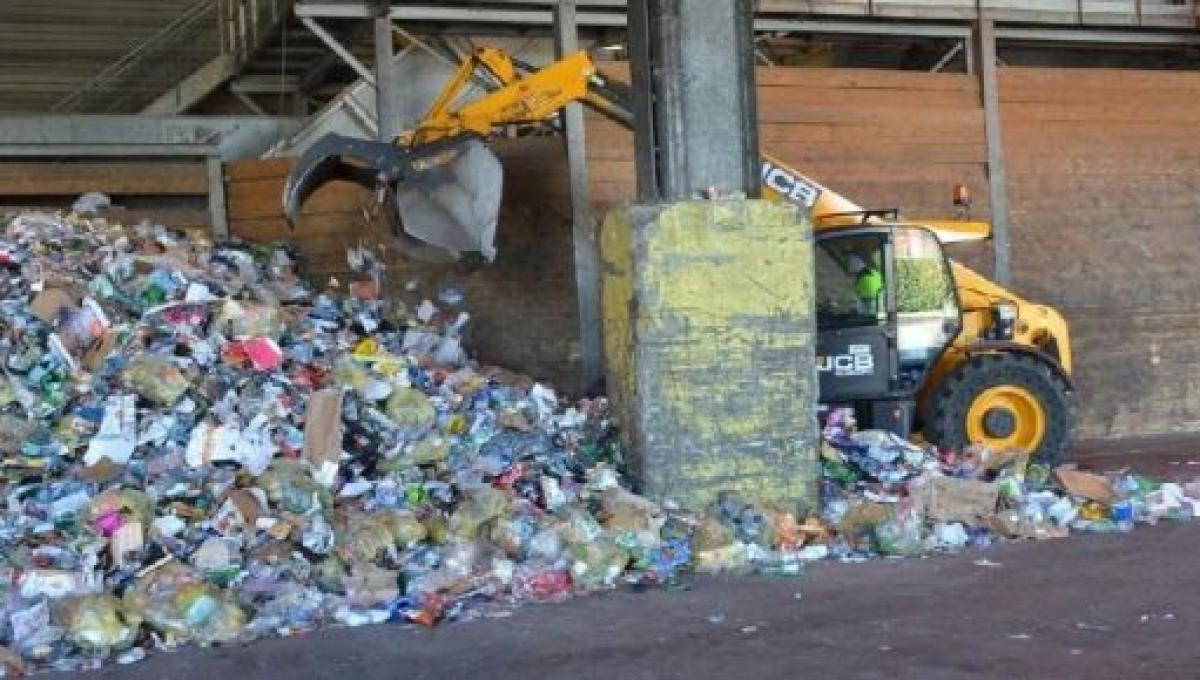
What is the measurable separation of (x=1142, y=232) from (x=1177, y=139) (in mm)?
1154

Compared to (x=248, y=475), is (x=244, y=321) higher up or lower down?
higher up

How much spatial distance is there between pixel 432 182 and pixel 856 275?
328cm

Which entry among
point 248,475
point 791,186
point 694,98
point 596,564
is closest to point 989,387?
point 791,186

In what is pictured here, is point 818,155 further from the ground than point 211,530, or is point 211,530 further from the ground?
point 818,155

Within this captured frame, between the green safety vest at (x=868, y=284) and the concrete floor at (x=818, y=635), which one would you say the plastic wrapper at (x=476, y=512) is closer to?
the concrete floor at (x=818, y=635)

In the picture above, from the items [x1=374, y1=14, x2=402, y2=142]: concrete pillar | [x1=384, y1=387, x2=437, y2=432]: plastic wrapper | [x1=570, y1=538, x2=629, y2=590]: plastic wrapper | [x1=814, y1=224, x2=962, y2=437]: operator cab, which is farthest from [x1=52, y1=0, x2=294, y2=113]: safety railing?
[x1=570, y1=538, x2=629, y2=590]: plastic wrapper

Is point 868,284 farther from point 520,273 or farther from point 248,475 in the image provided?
point 248,475

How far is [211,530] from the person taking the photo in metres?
7.45

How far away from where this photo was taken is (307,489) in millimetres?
7902

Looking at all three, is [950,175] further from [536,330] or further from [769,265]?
[769,265]

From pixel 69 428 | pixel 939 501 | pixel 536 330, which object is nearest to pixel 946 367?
pixel 939 501

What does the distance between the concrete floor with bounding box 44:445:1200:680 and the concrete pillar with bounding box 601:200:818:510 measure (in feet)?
3.35

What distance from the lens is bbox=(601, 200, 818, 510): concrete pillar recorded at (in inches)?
334

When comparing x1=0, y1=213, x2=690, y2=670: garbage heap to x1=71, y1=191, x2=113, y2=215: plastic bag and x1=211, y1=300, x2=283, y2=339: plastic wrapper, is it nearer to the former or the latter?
x1=211, y1=300, x2=283, y2=339: plastic wrapper
